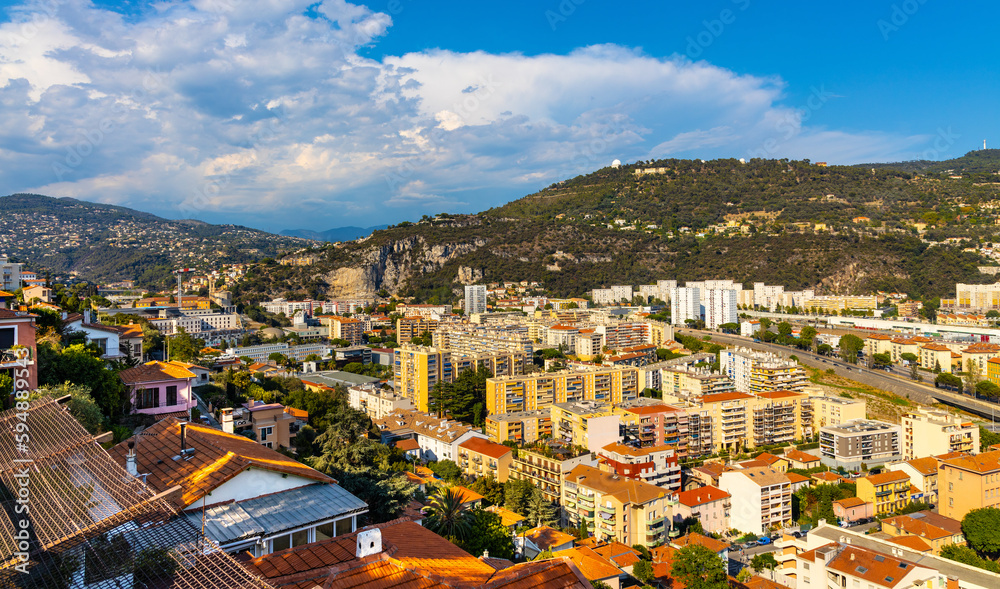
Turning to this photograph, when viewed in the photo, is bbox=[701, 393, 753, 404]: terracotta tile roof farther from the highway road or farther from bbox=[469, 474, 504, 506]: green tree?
bbox=[469, 474, 504, 506]: green tree

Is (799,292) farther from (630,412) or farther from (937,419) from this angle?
(630,412)

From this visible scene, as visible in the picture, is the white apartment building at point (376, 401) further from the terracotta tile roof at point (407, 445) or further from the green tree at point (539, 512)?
the green tree at point (539, 512)

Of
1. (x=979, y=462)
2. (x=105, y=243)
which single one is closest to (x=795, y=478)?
(x=979, y=462)

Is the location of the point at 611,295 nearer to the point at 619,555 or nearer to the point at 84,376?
the point at 619,555

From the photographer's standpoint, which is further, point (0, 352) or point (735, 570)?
point (735, 570)

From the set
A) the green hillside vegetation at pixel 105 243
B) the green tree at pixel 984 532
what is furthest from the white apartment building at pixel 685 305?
the green hillside vegetation at pixel 105 243

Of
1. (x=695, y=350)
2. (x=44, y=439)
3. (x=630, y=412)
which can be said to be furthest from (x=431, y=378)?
(x=44, y=439)
